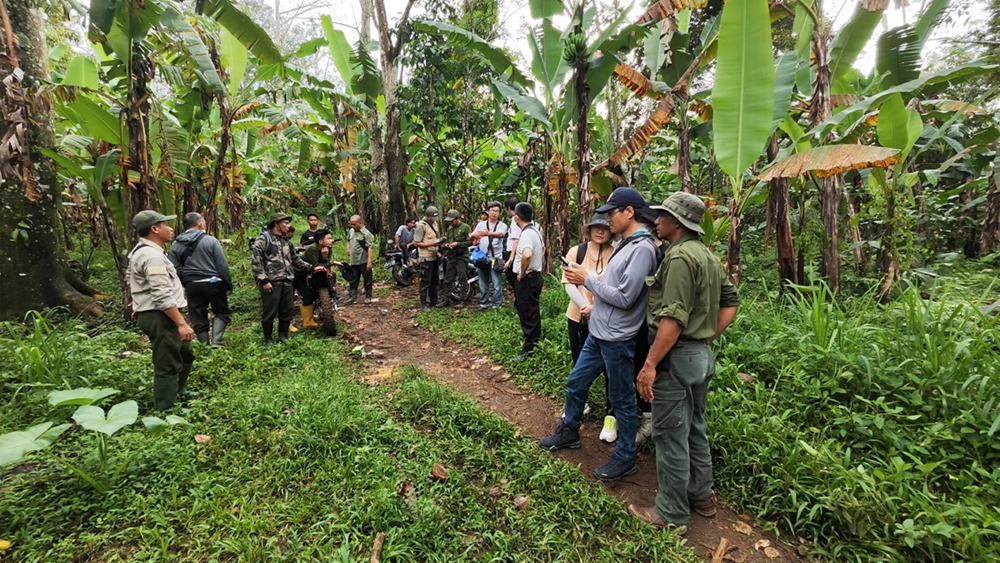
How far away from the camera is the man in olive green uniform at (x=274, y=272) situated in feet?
17.1

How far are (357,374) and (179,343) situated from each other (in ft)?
5.86

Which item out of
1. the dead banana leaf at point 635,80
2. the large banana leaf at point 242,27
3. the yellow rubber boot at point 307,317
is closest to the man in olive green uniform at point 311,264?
the yellow rubber boot at point 307,317

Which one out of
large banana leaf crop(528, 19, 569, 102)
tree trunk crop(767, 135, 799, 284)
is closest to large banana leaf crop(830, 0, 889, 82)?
tree trunk crop(767, 135, 799, 284)

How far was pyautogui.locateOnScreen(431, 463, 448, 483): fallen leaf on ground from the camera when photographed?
112 inches

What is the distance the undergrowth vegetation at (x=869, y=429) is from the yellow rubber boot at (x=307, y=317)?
450cm

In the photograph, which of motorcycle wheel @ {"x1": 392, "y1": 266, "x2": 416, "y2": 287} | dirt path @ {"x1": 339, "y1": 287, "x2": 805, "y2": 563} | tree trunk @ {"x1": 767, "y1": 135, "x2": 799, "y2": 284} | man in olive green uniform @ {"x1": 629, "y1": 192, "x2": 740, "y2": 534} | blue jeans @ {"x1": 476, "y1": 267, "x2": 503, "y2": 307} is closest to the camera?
man in olive green uniform @ {"x1": 629, "y1": 192, "x2": 740, "y2": 534}

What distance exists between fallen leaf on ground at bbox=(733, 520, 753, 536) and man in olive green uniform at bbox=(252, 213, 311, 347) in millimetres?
5226

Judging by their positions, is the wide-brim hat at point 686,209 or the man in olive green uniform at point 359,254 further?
the man in olive green uniform at point 359,254

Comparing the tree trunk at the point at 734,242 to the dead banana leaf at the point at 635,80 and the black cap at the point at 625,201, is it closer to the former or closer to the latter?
the black cap at the point at 625,201

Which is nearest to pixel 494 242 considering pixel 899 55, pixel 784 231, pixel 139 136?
pixel 784 231

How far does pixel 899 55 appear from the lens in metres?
4.62

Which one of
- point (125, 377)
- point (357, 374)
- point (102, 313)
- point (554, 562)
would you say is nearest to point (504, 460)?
point (554, 562)

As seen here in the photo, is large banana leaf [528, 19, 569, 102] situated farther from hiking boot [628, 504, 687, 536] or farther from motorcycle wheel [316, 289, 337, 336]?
hiking boot [628, 504, 687, 536]

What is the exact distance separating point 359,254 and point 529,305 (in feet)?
13.7
